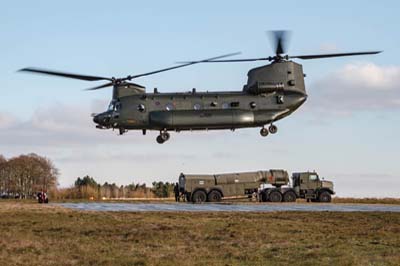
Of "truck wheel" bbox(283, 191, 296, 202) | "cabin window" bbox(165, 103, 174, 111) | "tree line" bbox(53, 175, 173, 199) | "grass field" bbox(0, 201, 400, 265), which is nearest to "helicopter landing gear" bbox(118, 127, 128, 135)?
"cabin window" bbox(165, 103, 174, 111)

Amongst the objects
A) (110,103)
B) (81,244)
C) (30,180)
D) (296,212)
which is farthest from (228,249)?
(30,180)

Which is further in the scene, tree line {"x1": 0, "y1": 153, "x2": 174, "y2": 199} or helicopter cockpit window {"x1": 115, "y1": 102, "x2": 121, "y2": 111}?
tree line {"x1": 0, "y1": 153, "x2": 174, "y2": 199}

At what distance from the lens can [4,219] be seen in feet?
109

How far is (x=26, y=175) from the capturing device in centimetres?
10862

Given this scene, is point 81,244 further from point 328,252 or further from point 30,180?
point 30,180

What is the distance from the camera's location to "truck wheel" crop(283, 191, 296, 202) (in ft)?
180

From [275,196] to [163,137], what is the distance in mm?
15400

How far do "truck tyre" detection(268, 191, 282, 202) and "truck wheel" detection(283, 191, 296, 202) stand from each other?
1.22ft

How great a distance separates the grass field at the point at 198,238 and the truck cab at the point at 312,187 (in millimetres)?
20230

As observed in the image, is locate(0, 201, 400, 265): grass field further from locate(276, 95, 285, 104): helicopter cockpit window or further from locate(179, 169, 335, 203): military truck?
locate(179, 169, 335, 203): military truck

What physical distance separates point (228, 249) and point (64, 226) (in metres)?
9.97

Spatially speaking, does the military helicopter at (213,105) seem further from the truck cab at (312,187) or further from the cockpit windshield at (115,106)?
the truck cab at (312,187)

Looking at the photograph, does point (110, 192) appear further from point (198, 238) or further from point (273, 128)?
point (198, 238)

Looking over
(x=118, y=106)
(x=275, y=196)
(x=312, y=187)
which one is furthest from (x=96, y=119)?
(x=312, y=187)
